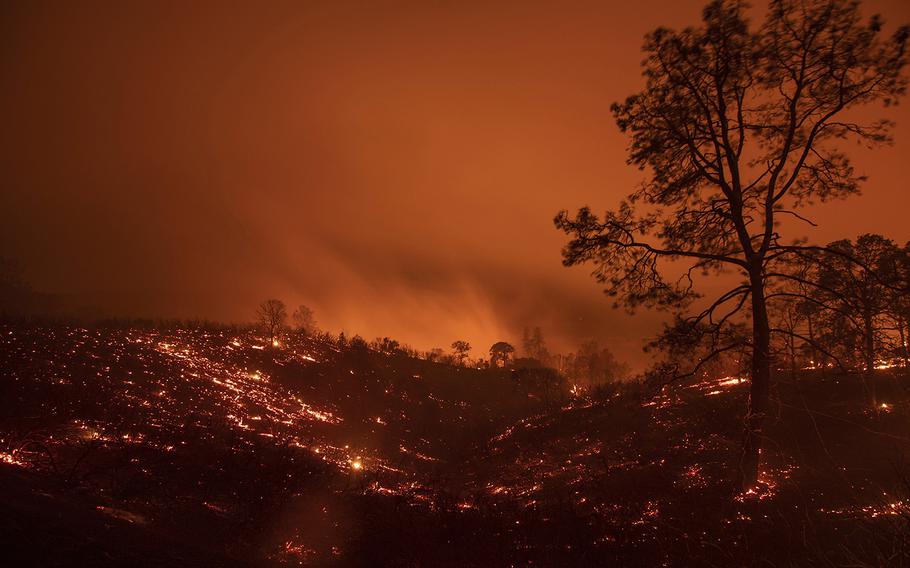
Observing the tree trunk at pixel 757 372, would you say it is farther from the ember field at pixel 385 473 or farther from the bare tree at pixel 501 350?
the bare tree at pixel 501 350

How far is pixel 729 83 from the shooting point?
38.8 feet

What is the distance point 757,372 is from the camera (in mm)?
11766

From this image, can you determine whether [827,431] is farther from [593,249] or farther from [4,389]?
[4,389]

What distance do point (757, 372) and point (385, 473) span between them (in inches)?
497

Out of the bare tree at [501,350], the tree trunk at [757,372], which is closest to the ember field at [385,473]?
the tree trunk at [757,372]

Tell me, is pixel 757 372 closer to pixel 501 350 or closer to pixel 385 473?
pixel 385 473

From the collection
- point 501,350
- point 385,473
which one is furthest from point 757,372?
point 501,350

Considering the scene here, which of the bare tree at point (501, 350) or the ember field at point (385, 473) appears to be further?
the bare tree at point (501, 350)

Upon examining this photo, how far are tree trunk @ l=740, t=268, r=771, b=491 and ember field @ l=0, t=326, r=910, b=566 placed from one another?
2.23 feet

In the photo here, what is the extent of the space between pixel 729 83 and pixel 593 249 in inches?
211

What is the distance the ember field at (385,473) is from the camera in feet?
24.4

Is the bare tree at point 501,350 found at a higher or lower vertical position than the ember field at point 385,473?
higher

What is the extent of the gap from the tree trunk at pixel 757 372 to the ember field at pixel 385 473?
0.68m

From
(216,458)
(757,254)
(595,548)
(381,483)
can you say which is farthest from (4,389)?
(757,254)
